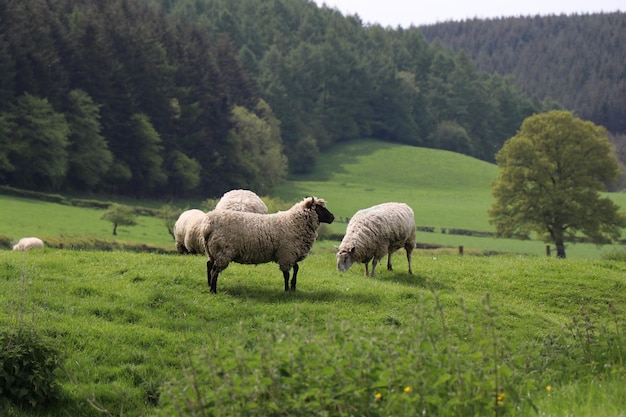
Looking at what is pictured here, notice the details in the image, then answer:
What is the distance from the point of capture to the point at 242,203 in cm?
2300

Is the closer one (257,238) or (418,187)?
(257,238)

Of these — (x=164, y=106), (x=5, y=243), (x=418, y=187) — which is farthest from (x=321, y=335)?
(x=418, y=187)

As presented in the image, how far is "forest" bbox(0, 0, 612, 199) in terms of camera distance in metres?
74.9

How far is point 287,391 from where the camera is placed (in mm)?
7598

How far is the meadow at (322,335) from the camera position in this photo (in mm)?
7566

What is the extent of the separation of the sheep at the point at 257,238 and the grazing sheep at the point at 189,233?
4.05 meters

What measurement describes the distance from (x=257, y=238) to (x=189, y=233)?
5.19 metres

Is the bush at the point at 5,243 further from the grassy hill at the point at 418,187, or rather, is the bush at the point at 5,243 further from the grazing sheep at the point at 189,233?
the grassy hill at the point at 418,187

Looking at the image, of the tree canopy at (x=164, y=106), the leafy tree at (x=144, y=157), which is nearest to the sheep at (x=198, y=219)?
the tree canopy at (x=164, y=106)

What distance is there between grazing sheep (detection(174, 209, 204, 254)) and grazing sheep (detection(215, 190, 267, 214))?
80 cm

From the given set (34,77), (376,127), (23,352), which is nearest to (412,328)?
(23,352)

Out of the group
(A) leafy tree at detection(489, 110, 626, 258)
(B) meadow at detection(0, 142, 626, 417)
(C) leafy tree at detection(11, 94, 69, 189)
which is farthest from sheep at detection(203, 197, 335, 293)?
(C) leafy tree at detection(11, 94, 69, 189)

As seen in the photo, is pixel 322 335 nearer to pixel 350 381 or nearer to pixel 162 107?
pixel 350 381

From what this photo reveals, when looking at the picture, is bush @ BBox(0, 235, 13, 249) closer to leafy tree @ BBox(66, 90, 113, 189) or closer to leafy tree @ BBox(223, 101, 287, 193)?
leafy tree @ BBox(66, 90, 113, 189)
